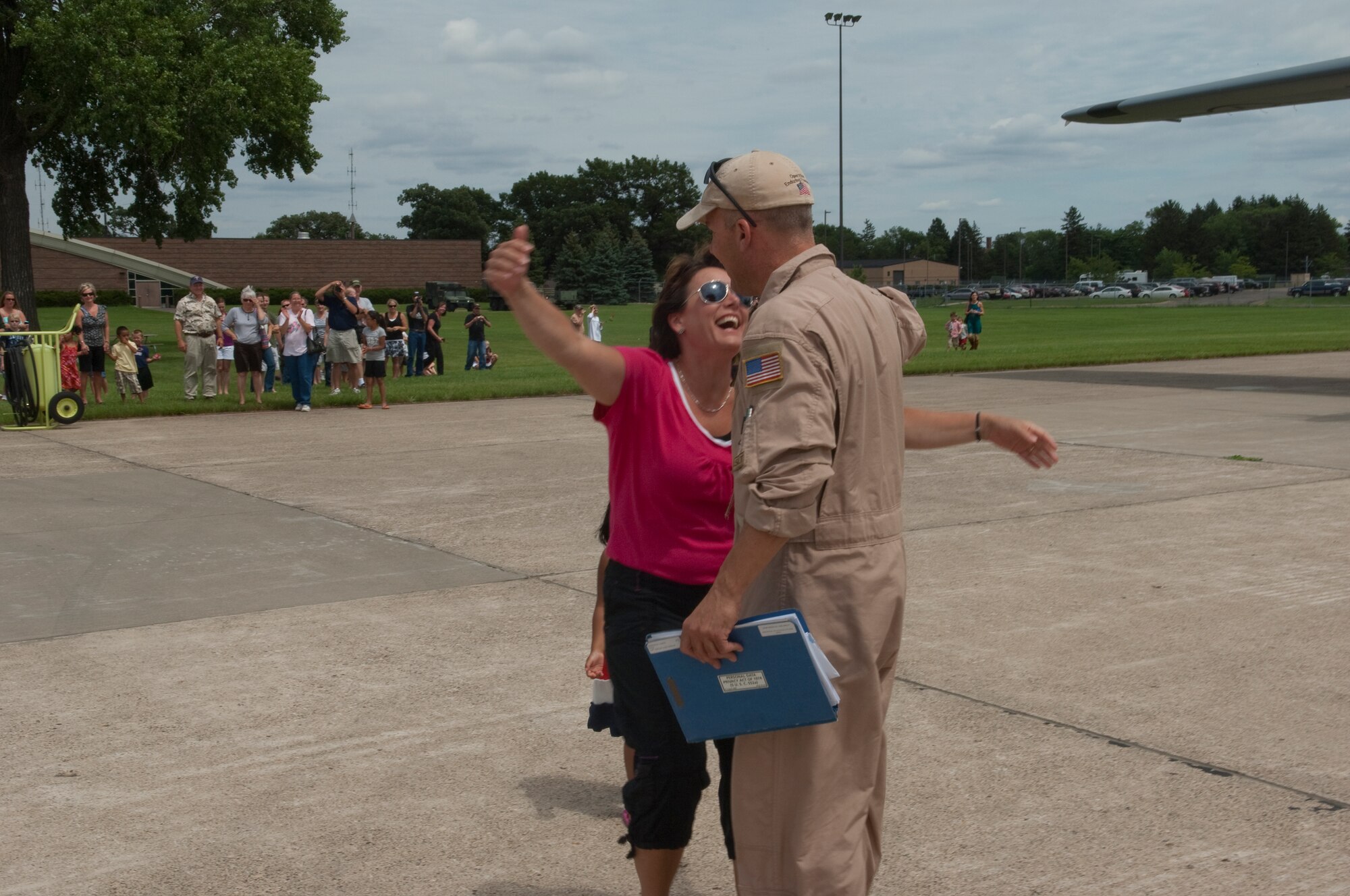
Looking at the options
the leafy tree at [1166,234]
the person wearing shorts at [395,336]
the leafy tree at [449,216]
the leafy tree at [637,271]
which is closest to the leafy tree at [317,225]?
the leafy tree at [449,216]

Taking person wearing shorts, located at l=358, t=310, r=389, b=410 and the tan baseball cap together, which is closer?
the tan baseball cap

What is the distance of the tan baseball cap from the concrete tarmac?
196cm

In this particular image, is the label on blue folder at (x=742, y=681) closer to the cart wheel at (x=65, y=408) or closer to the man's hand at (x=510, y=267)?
the man's hand at (x=510, y=267)

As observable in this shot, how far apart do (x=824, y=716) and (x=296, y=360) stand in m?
16.4

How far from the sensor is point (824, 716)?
2500mm

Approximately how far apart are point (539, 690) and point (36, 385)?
42.7ft

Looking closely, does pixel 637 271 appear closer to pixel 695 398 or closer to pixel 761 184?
pixel 695 398

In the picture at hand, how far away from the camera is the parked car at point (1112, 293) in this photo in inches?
4102

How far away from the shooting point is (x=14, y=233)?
31.4m

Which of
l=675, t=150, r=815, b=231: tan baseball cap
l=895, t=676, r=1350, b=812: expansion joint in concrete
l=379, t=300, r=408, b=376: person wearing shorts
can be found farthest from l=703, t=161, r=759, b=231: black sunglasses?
l=379, t=300, r=408, b=376: person wearing shorts

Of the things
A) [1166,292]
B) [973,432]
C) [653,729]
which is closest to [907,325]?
[973,432]

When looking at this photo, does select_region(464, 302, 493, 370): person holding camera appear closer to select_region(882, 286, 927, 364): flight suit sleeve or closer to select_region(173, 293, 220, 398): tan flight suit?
select_region(173, 293, 220, 398): tan flight suit

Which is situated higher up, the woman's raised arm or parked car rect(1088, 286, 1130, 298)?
parked car rect(1088, 286, 1130, 298)

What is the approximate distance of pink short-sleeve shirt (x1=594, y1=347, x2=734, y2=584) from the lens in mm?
3098
